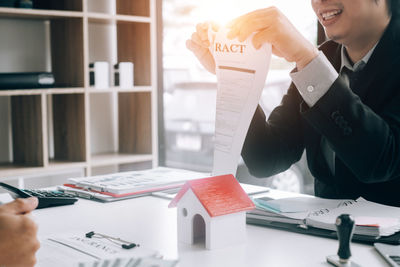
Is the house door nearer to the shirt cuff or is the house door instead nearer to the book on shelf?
the book on shelf

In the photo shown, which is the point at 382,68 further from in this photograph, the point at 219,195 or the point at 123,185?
the point at 123,185

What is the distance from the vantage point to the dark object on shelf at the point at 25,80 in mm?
2637

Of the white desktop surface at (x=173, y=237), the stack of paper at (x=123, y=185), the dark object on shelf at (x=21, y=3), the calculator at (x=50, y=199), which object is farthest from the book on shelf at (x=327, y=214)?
the dark object on shelf at (x=21, y=3)

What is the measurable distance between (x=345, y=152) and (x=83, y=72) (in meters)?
2.00

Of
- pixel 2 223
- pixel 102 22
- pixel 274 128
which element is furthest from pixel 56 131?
pixel 2 223

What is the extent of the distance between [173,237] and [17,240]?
357mm

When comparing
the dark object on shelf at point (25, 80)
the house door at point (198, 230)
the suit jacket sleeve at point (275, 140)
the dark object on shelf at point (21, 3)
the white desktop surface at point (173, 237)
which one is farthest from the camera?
the dark object on shelf at point (21, 3)

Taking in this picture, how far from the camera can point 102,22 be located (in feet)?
10.6

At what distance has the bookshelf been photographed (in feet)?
9.30

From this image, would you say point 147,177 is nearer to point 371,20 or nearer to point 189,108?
point 371,20

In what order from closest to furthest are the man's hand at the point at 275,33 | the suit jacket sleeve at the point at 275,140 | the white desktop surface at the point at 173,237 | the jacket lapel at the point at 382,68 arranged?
the white desktop surface at the point at 173,237, the man's hand at the point at 275,33, the jacket lapel at the point at 382,68, the suit jacket sleeve at the point at 275,140

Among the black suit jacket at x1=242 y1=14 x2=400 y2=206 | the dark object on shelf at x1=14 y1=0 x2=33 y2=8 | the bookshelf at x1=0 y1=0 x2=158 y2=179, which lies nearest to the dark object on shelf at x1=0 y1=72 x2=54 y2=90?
the bookshelf at x1=0 y1=0 x2=158 y2=179

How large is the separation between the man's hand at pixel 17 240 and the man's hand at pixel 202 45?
0.70 meters

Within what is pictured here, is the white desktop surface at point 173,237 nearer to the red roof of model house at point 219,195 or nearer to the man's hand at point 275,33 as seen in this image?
the red roof of model house at point 219,195
